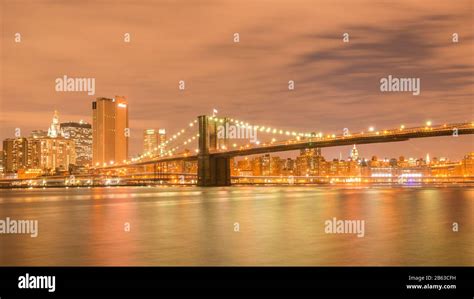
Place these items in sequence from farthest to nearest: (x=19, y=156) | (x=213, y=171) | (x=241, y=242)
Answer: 1. (x=19, y=156)
2. (x=213, y=171)
3. (x=241, y=242)

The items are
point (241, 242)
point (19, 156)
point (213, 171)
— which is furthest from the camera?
point (19, 156)

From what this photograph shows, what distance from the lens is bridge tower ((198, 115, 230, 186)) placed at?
81.1 metres

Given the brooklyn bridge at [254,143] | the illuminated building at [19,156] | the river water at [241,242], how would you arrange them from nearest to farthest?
the river water at [241,242], the brooklyn bridge at [254,143], the illuminated building at [19,156]

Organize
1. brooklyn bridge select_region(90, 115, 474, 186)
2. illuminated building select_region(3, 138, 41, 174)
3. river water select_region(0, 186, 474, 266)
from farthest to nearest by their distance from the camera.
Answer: illuminated building select_region(3, 138, 41, 174) < brooklyn bridge select_region(90, 115, 474, 186) < river water select_region(0, 186, 474, 266)

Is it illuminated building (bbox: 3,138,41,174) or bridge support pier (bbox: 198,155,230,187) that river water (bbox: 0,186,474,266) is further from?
illuminated building (bbox: 3,138,41,174)

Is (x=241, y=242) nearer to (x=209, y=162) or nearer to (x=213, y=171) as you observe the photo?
(x=213, y=171)

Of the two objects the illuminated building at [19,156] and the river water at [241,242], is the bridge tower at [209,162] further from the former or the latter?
the illuminated building at [19,156]

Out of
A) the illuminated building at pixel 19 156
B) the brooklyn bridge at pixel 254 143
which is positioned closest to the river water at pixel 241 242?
the brooklyn bridge at pixel 254 143

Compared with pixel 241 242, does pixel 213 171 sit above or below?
above

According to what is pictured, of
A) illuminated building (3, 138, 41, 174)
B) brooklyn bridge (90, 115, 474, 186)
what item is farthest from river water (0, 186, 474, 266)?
illuminated building (3, 138, 41, 174)

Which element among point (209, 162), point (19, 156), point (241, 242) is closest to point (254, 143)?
point (209, 162)

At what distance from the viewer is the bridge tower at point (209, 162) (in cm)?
8112

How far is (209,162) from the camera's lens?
82188 mm
